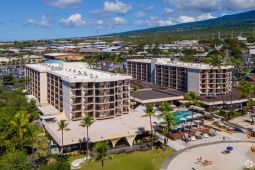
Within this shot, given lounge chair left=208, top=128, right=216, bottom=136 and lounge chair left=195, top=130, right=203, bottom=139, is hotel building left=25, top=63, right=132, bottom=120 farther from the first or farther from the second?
lounge chair left=208, top=128, right=216, bottom=136

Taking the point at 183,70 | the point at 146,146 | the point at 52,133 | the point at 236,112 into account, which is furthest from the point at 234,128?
the point at 52,133

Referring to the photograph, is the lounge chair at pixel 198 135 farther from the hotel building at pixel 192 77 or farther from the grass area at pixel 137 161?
the hotel building at pixel 192 77

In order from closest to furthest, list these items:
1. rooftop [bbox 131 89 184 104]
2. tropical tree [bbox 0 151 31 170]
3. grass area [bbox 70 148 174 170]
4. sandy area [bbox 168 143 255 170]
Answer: tropical tree [bbox 0 151 31 170] → sandy area [bbox 168 143 255 170] → grass area [bbox 70 148 174 170] → rooftop [bbox 131 89 184 104]

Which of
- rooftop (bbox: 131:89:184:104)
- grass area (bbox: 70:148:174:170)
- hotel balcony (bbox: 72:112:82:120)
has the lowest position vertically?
grass area (bbox: 70:148:174:170)

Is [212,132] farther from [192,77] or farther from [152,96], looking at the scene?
[192,77]

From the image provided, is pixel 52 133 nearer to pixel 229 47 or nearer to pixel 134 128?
pixel 134 128

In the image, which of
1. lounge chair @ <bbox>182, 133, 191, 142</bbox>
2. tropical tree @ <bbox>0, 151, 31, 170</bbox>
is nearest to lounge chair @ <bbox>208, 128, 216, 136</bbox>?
lounge chair @ <bbox>182, 133, 191, 142</bbox>

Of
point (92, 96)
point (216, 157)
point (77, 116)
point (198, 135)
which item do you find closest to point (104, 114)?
point (92, 96)
